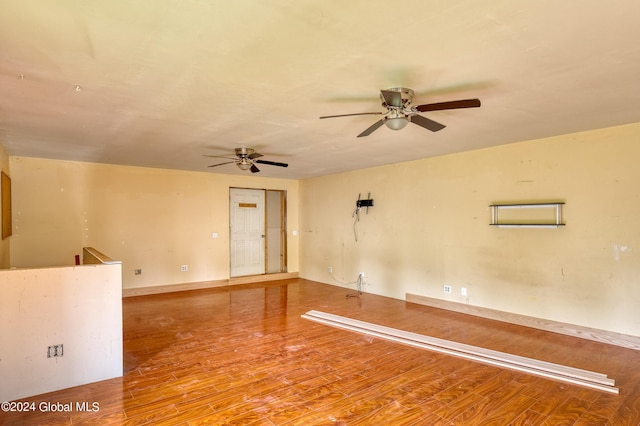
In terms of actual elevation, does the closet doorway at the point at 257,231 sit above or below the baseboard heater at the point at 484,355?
above

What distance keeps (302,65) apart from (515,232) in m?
3.93

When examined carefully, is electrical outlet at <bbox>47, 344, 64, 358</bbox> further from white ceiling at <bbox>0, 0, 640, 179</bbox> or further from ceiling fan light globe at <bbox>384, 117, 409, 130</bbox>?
ceiling fan light globe at <bbox>384, 117, 409, 130</bbox>

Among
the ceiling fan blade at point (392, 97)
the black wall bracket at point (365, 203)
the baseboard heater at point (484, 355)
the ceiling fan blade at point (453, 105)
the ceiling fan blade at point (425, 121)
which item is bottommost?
the baseboard heater at point (484, 355)

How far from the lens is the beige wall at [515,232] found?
3.97m

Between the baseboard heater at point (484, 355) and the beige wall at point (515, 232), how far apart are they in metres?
1.32

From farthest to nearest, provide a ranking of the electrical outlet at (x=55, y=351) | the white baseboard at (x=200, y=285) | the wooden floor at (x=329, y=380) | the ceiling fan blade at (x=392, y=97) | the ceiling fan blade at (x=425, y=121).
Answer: the white baseboard at (x=200, y=285) < the ceiling fan blade at (x=425, y=121) < the electrical outlet at (x=55, y=351) < the ceiling fan blade at (x=392, y=97) < the wooden floor at (x=329, y=380)

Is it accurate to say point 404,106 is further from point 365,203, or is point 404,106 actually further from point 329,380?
point 365,203

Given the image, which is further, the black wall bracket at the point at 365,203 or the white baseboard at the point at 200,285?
the black wall bracket at the point at 365,203

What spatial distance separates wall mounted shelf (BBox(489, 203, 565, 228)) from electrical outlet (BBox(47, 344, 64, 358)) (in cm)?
523

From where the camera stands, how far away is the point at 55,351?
292 centimetres

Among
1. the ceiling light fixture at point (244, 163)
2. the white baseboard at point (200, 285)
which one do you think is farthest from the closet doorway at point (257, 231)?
the ceiling light fixture at point (244, 163)

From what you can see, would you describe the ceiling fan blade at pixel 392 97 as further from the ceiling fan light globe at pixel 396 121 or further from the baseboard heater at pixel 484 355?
the baseboard heater at pixel 484 355

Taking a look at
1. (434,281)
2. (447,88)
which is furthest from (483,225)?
(447,88)

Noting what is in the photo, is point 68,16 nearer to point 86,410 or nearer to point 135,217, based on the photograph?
point 86,410
